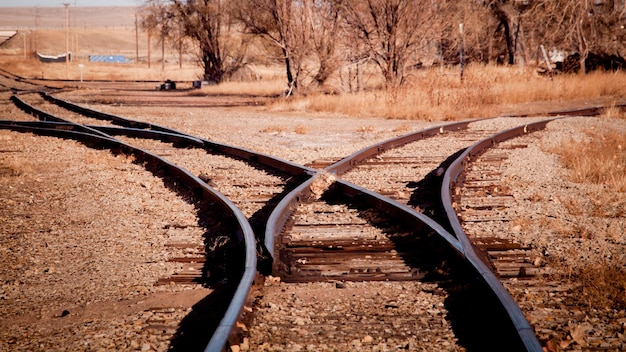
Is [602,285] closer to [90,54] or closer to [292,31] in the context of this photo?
[292,31]

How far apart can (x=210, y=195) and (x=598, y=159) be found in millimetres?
5494

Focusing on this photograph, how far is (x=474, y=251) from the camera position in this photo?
516 cm

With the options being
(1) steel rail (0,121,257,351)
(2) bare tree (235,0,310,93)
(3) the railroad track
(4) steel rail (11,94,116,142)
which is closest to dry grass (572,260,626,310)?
(3) the railroad track

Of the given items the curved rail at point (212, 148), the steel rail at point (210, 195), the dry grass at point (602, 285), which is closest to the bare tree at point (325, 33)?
the curved rail at point (212, 148)

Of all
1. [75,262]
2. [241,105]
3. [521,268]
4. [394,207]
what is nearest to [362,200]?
[394,207]

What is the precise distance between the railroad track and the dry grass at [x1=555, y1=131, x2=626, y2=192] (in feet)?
4.08

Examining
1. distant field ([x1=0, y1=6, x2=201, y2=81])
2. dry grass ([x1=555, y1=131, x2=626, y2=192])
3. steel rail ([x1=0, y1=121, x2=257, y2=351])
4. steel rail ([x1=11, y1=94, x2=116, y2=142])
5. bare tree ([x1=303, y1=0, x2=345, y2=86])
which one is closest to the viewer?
steel rail ([x1=0, y1=121, x2=257, y2=351])

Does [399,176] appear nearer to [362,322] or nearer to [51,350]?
[362,322]

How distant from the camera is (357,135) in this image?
1454 centimetres

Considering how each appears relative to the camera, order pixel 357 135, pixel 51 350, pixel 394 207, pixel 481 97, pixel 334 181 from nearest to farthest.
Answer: pixel 51 350 < pixel 394 207 < pixel 334 181 < pixel 357 135 < pixel 481 97

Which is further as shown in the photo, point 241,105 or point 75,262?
point 241,105

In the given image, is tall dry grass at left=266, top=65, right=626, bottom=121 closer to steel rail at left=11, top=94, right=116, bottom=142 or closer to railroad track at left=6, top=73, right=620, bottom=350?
steel rail at left=11, top=94, right=116, bottom=142

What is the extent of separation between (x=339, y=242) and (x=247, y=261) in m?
1.15

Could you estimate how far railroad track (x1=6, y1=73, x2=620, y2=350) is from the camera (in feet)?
12.5
